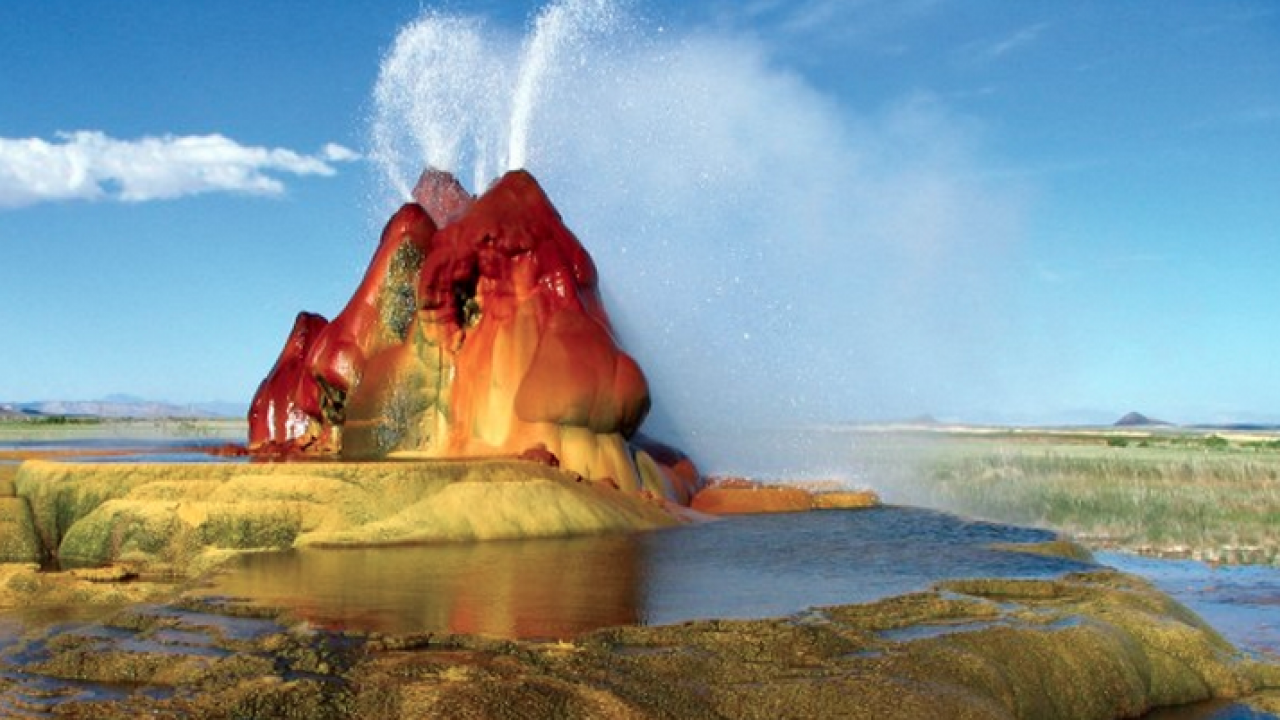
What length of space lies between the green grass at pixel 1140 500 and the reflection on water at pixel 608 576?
5067mm

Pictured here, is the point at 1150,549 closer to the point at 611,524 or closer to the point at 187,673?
the point at 611,524

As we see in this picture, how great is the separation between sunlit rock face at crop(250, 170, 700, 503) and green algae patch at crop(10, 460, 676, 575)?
2.60 metres

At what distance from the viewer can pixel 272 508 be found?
17266 millimetres

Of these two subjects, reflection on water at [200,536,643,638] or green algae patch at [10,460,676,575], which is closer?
reflection on water at [200,536,643,638]

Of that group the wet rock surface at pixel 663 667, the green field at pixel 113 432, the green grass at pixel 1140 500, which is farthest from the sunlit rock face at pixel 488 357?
the green field at pixel 113 432

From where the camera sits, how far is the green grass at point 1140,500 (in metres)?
23.3

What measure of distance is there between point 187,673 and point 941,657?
583 centimetres

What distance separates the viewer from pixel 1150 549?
2222 cm

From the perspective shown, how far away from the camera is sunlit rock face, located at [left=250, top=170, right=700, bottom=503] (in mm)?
21922

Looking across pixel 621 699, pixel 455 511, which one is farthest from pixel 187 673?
pixel 455 511

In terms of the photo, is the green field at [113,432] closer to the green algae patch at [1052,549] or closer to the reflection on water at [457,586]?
the reflection on water at [457,586]

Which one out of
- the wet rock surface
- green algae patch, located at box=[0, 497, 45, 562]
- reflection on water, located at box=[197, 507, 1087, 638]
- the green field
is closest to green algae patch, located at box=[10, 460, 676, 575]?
green algae patch, located at box=[0, 497, 45, 562]

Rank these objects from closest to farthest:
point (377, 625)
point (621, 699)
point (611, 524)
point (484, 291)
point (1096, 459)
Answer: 1. point (621, 699)
2. point (377, 625)
3. point (611, 524)
4. point (484, 291)
5. point (1096, 459)

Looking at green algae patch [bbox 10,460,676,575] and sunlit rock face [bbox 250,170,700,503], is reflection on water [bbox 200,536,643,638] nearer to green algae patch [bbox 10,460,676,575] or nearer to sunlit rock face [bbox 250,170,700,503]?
green algae patch [bbox 10,460,676,575]
